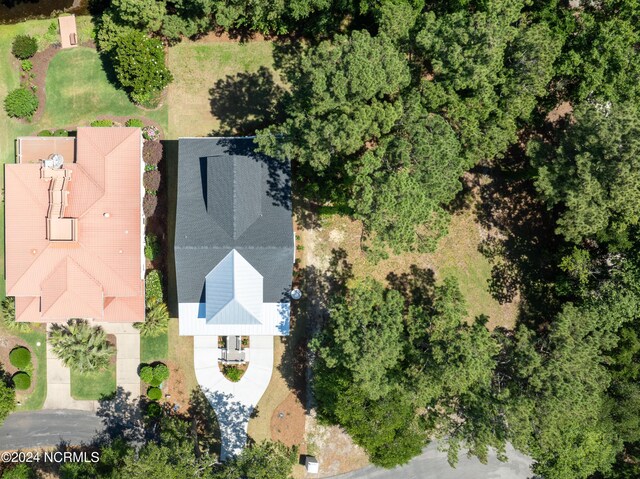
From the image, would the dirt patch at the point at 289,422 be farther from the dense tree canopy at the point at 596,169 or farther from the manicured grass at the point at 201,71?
the dense tree canopy at the point at 596,169

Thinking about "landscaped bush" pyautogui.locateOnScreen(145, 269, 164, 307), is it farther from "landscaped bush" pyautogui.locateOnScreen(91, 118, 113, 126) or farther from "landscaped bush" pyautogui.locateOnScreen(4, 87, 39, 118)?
"landscaped bush" pyautogui.locateOnScreen(4, 87, 39, 118)

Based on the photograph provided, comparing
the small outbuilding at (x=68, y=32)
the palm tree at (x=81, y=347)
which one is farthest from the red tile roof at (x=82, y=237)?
the small outbuilding at (x=68, y=32)

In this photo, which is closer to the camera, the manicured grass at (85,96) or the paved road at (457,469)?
the manicured grass at (85,96)

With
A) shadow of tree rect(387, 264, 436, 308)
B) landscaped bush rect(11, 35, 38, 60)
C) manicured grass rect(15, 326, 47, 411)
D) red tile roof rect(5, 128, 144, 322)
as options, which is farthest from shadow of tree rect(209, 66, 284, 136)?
manicured grass rect(15, 326, 47, 411)

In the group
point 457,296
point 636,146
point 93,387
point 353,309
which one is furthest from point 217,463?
point 636,146

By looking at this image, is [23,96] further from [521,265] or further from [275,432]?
[521,265]

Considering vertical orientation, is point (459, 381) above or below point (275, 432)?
above
